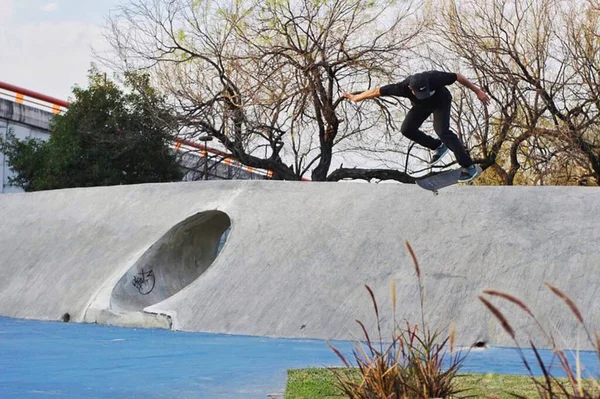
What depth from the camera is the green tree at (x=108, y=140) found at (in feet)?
86.9

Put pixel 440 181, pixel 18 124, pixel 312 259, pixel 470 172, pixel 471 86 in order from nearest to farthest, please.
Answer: pixel 471 86, pixel 470 172, pixel 440 181, pixel 312 259, pixel 18 124

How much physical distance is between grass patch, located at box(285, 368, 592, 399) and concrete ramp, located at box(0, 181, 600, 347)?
351cm

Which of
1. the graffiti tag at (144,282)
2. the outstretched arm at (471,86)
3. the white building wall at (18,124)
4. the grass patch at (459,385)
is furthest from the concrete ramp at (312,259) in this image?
the white building wall at (18,124)

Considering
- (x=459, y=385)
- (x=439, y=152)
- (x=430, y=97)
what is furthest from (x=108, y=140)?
(x=459, y=385)

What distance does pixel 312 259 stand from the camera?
1420 cm

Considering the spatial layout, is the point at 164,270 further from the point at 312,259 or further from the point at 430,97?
the point at 430,97

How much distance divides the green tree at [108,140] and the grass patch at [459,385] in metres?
18.3

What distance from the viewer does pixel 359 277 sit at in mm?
13633

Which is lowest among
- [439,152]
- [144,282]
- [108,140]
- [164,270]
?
[144,282]

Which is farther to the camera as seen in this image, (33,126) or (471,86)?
(33,126)

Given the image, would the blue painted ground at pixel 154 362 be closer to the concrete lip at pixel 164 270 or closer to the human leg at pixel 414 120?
the concrete lip at pixel 164 270

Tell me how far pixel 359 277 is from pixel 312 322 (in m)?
1.11

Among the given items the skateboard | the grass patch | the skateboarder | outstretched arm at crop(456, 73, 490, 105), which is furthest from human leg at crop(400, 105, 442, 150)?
the grass patch

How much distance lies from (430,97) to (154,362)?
14.9 ft
